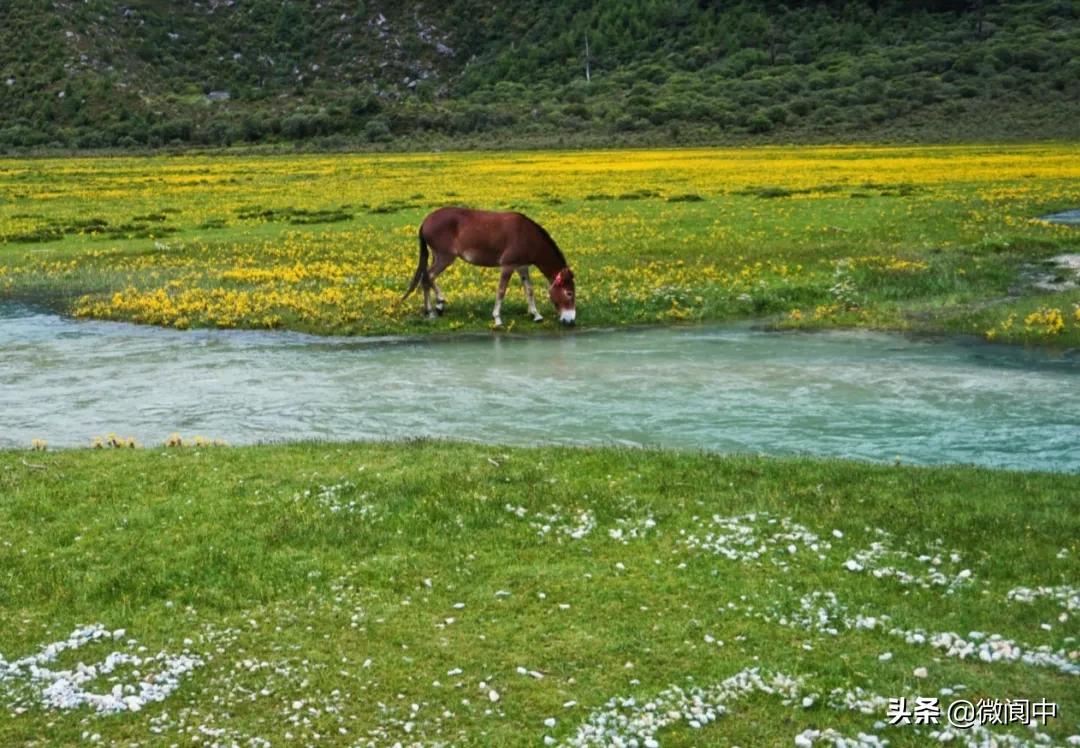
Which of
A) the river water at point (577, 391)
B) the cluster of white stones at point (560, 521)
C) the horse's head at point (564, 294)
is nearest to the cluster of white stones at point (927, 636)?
the cluster of white stones at point (560, 521)

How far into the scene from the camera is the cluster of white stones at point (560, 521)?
1248 cm

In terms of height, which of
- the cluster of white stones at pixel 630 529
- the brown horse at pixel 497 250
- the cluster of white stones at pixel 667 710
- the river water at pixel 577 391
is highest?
the brown horse at pixel 497 250

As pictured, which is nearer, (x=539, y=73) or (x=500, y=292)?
(x=500, y=292)

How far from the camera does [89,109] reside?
140 metres

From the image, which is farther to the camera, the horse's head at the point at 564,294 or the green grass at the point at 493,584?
the horse's head at the point at 564,294

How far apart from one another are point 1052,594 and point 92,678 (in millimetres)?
8867

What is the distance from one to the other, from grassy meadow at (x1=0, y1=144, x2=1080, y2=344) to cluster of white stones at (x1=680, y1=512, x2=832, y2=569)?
48.4 ft

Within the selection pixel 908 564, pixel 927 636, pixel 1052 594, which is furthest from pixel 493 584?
pixel 1052 594

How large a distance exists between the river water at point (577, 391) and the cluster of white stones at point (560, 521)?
450 centimetres

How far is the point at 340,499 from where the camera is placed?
13.4 m

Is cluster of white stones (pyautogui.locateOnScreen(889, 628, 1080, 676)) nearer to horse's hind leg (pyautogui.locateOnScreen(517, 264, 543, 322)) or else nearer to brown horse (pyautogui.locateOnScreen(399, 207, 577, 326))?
brown horse (pyautogui.locateOnScreen(399, 207, 577, 326))

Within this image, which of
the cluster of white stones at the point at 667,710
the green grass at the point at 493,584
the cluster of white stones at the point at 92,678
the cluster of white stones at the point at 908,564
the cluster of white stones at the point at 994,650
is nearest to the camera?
the cluster of white stones at the point at 667,710

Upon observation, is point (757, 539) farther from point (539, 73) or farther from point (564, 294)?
point (539, 73)

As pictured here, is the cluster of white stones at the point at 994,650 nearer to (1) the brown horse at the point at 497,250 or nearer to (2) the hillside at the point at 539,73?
(1) the brown horse at the point at 497,250
